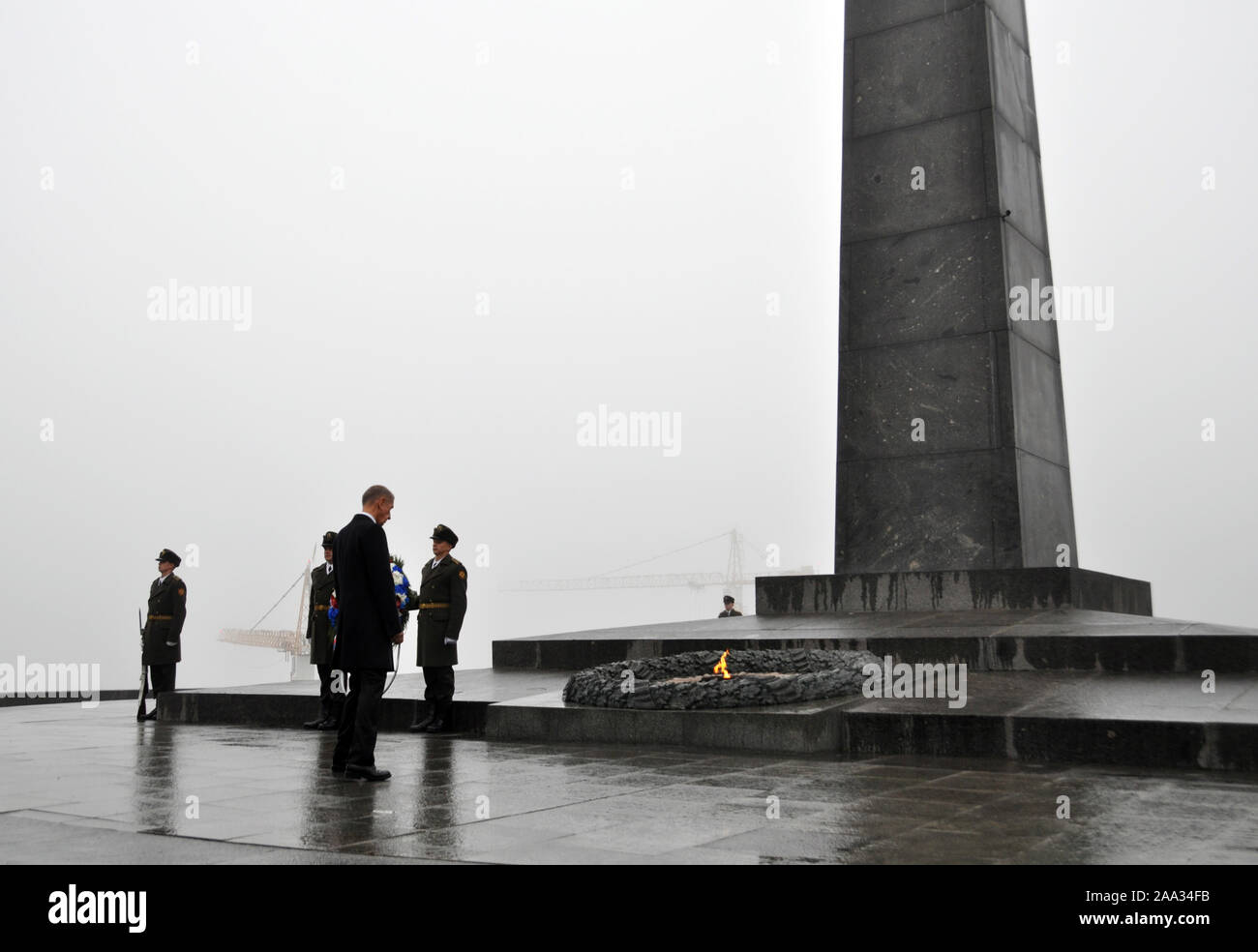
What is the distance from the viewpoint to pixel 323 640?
32.3 ft

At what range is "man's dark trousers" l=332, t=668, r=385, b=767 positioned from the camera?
6195 mm

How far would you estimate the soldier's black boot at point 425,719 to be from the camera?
8914 mm

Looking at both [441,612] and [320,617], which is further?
[320,617]

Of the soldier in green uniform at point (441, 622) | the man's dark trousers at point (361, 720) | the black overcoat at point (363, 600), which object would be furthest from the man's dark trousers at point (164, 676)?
the black overcoat at point (363, 600)

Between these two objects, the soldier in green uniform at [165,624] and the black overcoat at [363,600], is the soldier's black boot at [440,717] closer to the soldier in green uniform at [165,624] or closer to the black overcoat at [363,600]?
the black overcoat at [363,600]

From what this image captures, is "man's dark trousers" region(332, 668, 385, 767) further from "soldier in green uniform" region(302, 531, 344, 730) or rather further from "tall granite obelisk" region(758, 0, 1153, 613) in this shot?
"tall granite obelisk" region(758, 0, 1153, 613)

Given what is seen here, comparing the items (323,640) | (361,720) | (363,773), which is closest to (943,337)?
(323,640)

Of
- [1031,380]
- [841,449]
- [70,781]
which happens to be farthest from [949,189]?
[70,781]

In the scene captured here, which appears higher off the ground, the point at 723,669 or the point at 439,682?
the point at 723,669

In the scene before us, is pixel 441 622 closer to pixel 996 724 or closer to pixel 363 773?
pixel 363 773

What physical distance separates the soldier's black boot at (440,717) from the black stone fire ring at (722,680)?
1141mm

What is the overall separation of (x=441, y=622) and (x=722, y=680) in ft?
7.72
